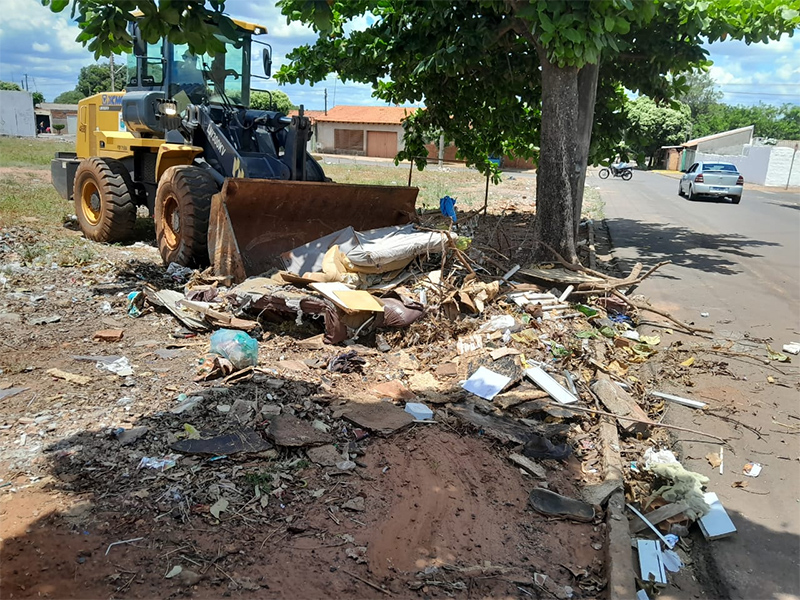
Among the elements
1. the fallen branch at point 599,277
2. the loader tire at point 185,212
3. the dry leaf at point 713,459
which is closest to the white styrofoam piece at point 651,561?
the dry leaf at point 713,459

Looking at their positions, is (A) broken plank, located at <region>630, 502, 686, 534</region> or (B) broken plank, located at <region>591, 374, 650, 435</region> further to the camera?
(B) broken plank, located at <region>591, 374, 650, 435</region>

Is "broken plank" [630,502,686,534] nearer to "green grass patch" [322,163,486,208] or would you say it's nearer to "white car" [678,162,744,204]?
"green grass patch" [322,163,486,208]

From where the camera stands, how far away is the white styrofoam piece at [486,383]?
5344 mm

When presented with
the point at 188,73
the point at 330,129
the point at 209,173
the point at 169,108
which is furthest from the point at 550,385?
the point at 330,129

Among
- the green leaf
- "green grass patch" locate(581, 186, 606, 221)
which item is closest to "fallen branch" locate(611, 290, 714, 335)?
the green leaf

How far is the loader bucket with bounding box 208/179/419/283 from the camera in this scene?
23.7 ft

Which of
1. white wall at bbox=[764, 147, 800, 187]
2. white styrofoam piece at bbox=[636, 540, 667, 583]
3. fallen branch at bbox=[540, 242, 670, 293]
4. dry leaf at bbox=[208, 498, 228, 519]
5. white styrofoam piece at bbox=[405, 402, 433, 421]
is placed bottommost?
white styrofoam piece at bbox=[636, 540, 667, 583]

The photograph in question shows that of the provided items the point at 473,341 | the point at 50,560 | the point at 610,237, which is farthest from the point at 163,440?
the point at 610,237

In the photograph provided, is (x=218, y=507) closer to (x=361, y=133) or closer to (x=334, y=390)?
(x=334, y=390)

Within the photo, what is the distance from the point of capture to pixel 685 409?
542 centimetres

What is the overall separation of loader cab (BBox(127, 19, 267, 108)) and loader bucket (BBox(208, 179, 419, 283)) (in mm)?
2848

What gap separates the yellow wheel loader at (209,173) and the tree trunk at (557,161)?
201 centimetres

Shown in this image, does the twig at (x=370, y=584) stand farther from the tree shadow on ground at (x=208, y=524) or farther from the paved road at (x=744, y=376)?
the paved road at (x=744, y=376)

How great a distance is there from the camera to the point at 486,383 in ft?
18.0
